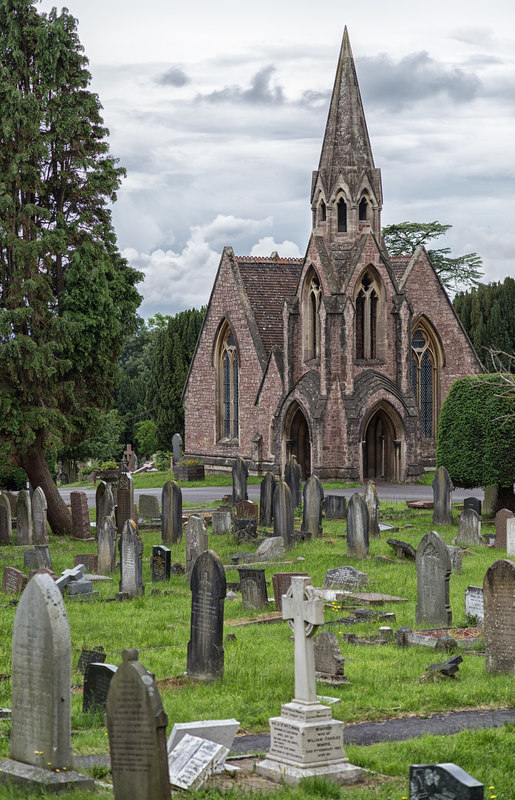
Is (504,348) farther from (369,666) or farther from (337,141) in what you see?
(369,666)

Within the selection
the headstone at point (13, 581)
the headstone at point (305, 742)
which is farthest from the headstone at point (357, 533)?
the headstone at point (305, 742)

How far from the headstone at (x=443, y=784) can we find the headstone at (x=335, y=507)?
22.4m

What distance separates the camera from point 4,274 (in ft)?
86.6

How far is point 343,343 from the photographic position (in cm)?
4156

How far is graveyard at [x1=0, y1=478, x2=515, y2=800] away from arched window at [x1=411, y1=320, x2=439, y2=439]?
71.4ft

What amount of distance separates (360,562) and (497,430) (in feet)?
27.5

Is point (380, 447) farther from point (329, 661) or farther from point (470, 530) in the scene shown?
point (329, 661)

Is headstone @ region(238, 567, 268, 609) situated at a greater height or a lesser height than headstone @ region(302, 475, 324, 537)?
lesser

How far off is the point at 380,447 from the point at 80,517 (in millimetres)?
19162

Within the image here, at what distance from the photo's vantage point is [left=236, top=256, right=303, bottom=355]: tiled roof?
47062mm

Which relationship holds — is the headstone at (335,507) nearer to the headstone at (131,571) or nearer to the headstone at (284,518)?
the headstone at (284,518)

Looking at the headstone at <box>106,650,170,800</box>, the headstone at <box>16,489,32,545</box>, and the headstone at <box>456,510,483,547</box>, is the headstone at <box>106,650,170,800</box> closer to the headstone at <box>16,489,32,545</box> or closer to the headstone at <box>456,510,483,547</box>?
the headstone at <box>456,510,483,547</box>

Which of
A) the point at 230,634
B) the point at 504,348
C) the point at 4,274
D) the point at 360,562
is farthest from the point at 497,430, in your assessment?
the point at 504,348

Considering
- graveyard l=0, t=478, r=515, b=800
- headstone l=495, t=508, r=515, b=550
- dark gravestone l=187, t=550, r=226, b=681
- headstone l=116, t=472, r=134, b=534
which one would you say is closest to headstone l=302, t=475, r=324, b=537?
graveyard l=0, t=478, r=515, b=800
